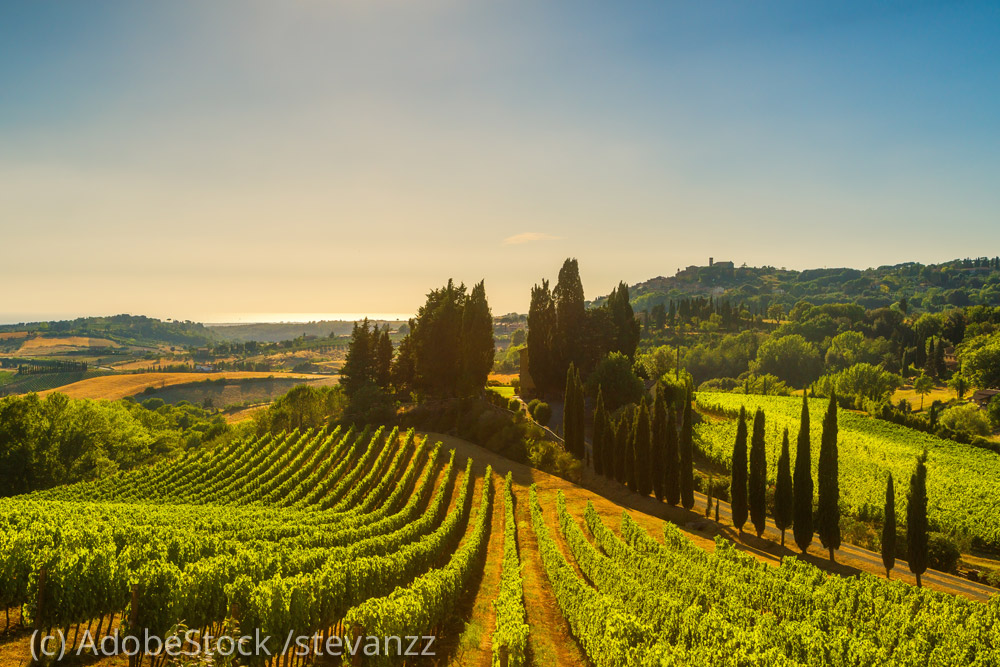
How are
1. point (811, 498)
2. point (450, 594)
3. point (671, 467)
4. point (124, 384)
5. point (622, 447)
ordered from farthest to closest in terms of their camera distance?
point (124, 384) < point (622, 447) < point (671, 467) < point (811, 498) < point (450, 594)

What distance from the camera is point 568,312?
64312mm

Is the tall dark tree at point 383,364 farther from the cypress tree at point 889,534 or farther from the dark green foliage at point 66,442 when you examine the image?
the cypress tree at point 889,534

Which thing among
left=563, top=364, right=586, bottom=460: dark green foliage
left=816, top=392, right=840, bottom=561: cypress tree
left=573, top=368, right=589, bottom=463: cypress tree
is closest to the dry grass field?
left=563, top=364, right=586, bottom=460: dark green foliage

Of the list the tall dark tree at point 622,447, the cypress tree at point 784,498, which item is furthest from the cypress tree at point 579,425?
the cypress tree at point 784,498

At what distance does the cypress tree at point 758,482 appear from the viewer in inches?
1204

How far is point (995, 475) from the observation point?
45.7 metres

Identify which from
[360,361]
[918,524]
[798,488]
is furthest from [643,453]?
[360,361]

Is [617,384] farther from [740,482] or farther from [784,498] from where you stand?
[784,498]

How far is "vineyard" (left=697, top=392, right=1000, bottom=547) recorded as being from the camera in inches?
1414

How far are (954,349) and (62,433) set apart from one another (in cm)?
16734

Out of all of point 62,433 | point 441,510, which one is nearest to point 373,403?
point 441,510

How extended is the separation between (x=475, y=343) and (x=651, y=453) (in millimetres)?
24414

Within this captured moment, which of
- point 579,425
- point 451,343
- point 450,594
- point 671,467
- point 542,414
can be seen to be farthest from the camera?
point 451,343

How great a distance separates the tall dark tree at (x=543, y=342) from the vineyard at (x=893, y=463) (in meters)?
17.8
